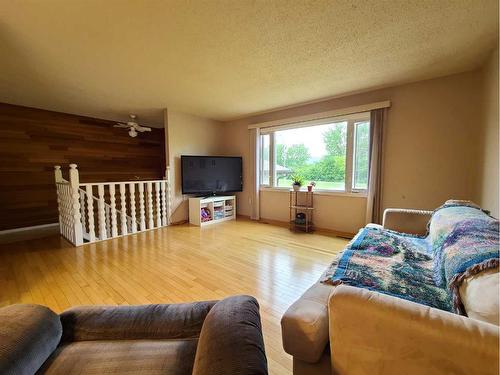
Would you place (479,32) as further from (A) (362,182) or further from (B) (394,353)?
(B) (394,353)

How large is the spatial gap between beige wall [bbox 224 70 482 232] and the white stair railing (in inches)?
131

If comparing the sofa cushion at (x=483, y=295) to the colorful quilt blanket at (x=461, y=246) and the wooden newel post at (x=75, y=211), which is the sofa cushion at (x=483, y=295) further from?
the wooden newel post at (x=75, y=211)

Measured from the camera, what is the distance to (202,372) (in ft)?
1.96

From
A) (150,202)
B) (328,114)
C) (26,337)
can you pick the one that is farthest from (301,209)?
(26,337)

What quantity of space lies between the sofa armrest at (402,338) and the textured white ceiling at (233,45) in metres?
1.86

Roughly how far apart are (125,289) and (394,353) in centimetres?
207

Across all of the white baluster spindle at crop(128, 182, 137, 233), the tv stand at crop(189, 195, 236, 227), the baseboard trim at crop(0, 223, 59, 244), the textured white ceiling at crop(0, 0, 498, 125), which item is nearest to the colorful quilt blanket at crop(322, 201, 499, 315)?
the textured white ceiling at crop(0, 0, 498, 125)

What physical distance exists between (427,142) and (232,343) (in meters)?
3.37

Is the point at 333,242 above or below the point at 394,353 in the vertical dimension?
below

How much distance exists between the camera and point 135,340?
860 mm

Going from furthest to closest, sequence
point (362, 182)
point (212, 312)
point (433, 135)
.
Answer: point (362, 182)
point (433, 135)
point (212, 312)

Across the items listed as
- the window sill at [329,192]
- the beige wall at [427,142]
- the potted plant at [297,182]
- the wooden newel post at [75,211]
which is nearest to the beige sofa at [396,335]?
the beige wall at [427,142]

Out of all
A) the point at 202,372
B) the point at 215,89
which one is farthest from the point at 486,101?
the point at 202,372

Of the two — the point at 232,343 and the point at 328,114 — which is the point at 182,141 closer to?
the point at 328,114
